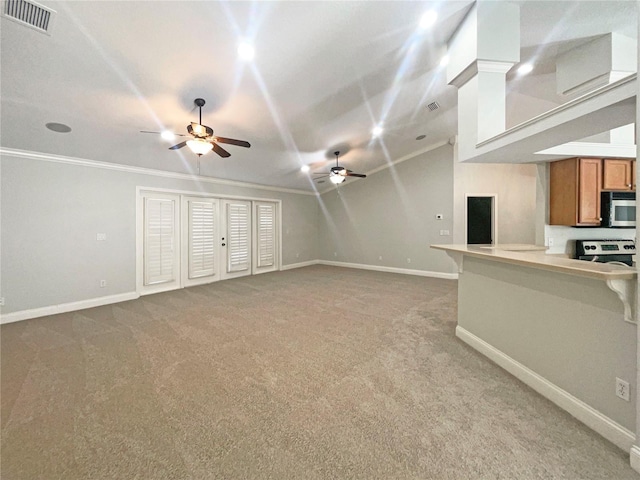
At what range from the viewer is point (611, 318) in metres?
1.49

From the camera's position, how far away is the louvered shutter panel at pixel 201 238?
556cm

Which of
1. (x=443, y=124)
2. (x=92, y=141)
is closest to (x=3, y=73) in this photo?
(x=92, y=141)

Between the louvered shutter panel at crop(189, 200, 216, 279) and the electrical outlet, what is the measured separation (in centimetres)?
626

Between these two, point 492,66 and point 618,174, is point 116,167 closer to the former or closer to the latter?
point 492,66

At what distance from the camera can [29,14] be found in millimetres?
1860

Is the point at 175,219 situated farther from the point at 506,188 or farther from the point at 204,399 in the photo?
the point at 506,188

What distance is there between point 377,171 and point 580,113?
19.3 feet

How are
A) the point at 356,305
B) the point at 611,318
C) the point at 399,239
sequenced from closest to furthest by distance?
the point at 611,318
the point at 356,305
the point at 399,239

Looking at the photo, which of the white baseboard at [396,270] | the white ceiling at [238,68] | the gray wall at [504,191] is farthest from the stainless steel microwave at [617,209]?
the white baseboard at [396,270]

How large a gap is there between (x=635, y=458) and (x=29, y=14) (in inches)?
193

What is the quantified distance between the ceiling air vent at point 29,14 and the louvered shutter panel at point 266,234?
510cm

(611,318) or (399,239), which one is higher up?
(399,239)

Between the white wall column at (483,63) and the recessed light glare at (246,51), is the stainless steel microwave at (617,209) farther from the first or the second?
the recessed light glare at (246,51)

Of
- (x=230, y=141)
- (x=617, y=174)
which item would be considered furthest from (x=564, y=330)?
(x=230, y=141)
